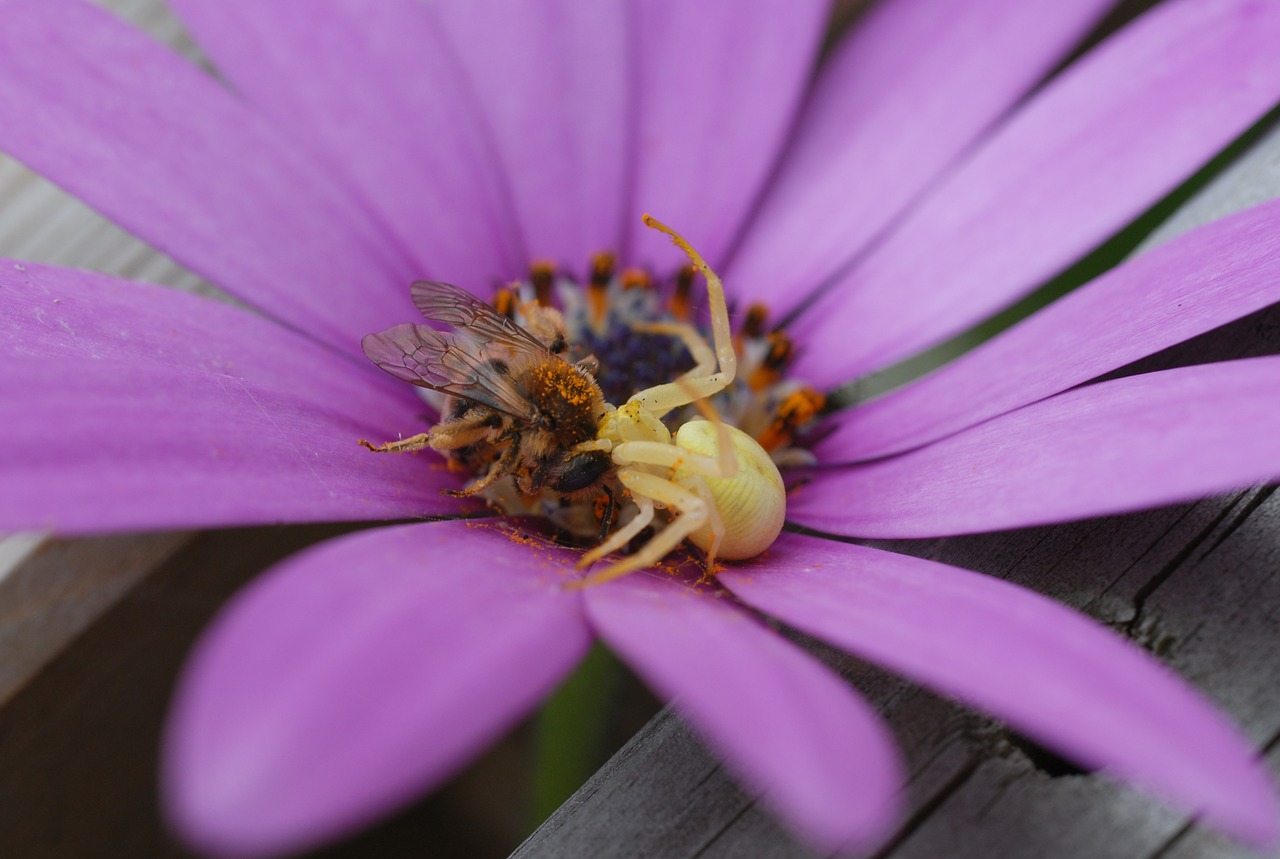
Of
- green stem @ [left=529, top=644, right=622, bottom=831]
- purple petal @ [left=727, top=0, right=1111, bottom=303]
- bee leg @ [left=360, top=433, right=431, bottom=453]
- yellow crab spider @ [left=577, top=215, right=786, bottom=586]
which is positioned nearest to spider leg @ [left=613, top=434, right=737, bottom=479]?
yellow crab spider @ [left=577, top=215, right=786, bottom=586]

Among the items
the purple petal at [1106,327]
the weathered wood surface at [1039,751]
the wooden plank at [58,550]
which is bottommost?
the weathered wood surface at [1039,751]

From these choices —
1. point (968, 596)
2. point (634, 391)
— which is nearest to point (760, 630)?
point (968, 596)

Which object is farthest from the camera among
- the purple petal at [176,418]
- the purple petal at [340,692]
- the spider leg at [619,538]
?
the spider leg at [619,538]

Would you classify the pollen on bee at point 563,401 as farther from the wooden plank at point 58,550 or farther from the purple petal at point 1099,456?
the wooden plank at point 58,550

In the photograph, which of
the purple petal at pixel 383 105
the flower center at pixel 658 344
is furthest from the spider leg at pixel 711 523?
the purple petal at pixel 383 105

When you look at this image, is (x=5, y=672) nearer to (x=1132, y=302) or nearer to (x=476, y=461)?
Answer: (x=476, y=461)

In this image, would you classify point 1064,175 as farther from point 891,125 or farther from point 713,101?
point 713,101

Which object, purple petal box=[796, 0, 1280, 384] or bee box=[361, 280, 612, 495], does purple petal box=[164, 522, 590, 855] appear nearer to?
bee box=[361, 280, 612, 495]
